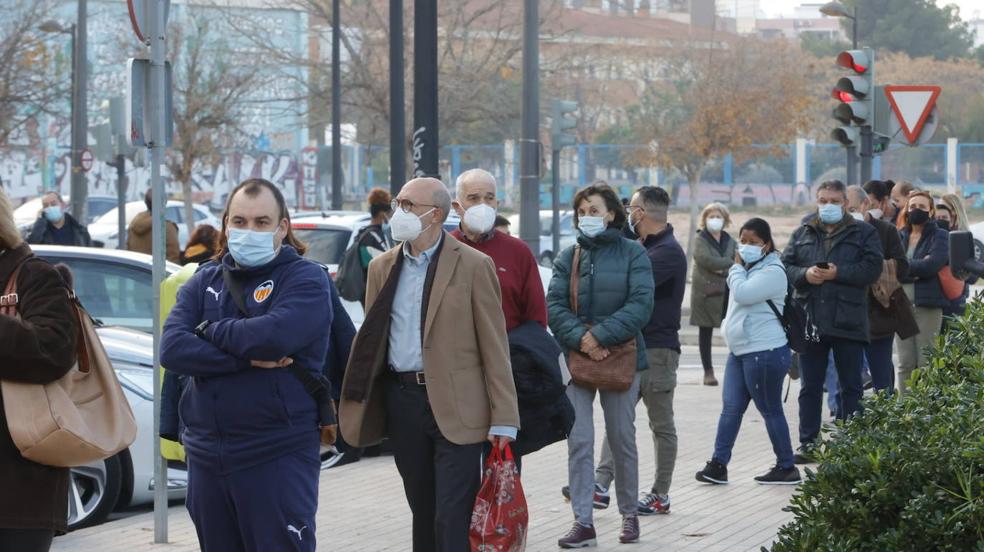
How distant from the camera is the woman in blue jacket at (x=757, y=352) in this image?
9523 millimetres

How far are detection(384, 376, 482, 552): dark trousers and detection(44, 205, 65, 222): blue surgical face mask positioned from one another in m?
14.3

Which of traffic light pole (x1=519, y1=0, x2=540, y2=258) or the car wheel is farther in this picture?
traffic light pole (x1=519, y1=0, x2=540, y2=258)

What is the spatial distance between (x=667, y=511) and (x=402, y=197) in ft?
11.4

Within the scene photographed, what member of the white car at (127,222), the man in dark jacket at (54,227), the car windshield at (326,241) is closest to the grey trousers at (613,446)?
the car windshield at (326,241)

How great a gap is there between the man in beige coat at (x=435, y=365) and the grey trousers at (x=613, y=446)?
195 cm

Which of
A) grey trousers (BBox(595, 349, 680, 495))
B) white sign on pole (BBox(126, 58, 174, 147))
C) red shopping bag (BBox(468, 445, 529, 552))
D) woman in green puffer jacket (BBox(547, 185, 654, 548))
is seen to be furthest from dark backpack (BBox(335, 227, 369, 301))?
red shopping bag (BBox(468, 445, 529, 552))

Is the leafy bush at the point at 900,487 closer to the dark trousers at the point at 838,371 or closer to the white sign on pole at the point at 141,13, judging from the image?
the white sign on pole at the point at 141,13

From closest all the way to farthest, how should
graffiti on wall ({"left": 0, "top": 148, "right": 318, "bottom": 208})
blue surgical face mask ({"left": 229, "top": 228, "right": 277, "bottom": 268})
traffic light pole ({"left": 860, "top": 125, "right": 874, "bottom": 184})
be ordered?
blue surgical face mask ({"left": 229, "top": 228, "right": 277, "bottom": 268})
traffic light pole ({"left": 860, "top": 125, "right": 874, "bottom": 184})
graffiti on wall ({"left": 0, "top": 148, "right": 318, "bottom": 208})

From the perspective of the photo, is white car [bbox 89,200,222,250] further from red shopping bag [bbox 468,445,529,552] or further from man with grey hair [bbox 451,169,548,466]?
red shopping bag [bbox 468,445,529,552]

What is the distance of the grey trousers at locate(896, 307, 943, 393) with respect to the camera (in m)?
11.9

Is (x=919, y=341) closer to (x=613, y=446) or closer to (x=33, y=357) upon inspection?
(x=613, y=446)

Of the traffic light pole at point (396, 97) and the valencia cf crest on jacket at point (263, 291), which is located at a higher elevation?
the traffic light pole at point (396, 97)

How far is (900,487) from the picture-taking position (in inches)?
157

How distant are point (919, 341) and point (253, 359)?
8123 millimetres
